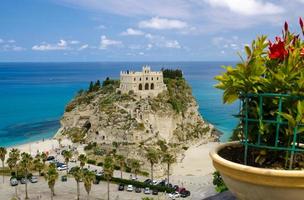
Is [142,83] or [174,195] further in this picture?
[142,83]

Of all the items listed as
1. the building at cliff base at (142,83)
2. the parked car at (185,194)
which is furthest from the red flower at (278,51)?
the building at cliff base at (142,83)

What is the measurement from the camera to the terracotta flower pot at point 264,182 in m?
4.69

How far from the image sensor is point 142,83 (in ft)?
255

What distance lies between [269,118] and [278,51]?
99 cm

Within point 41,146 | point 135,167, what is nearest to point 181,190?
point 135,167

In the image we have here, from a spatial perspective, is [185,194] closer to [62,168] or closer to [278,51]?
[62,168]

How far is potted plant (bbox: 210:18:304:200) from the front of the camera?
15.8 feet

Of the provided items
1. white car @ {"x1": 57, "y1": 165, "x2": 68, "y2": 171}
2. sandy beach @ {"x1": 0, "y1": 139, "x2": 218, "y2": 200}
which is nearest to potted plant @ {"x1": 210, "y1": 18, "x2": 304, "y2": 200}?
sandy beach @ {"x1": 0, "y1": 139, "x2": 218, "y2": 200}

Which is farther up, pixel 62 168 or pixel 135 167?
pixel 135 167

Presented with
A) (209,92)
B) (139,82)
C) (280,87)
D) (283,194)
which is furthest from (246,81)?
(209,92)

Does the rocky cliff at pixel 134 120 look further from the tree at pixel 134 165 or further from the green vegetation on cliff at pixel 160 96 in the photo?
A: the tree at pixel 134 165

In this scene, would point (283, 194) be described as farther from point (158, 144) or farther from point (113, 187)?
point (158, 144)

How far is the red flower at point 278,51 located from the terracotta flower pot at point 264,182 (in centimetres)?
168

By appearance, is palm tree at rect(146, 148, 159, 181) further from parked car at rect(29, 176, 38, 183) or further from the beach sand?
the beach sand
